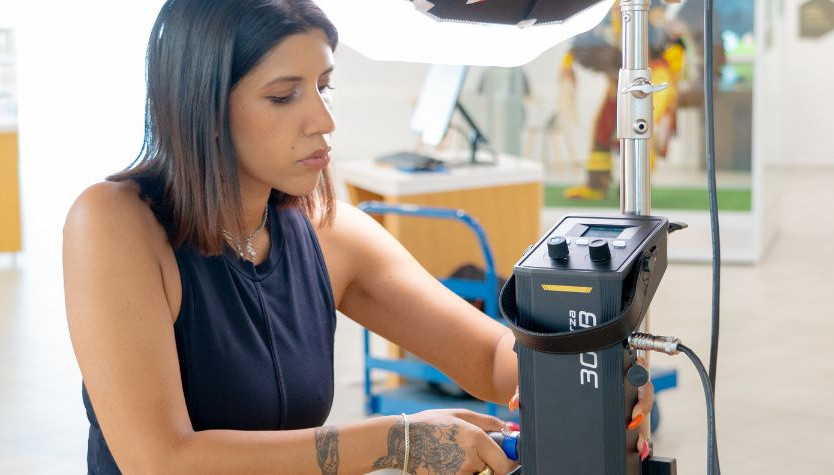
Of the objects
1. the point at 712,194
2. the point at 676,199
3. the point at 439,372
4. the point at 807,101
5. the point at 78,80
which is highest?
the point at 78,80

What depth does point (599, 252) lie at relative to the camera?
3.16 ft

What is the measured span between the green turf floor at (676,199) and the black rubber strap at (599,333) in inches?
201

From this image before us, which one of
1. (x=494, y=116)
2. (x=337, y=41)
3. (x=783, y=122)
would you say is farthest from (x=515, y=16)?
(x=783, y=122)

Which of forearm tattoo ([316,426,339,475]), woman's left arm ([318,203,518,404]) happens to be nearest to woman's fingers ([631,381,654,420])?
forearm tattoo ([316,426,339,475])

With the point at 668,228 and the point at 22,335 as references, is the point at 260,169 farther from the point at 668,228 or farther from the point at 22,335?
the point at 22,335

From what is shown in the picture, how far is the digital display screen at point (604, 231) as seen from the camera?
1.04 metres

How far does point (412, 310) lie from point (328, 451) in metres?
0.37

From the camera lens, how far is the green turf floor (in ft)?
19.9

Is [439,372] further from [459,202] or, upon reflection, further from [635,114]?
[635,114]

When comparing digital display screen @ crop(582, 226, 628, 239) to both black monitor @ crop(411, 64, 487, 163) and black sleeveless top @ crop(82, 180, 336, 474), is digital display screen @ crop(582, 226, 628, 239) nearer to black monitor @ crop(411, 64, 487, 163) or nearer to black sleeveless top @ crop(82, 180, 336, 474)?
black sleeveless top @ crop(82, 180, 336, 474)

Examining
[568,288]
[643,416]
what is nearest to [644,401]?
[643,416]

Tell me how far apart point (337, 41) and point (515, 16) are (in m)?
0.37

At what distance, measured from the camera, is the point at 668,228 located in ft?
3.57

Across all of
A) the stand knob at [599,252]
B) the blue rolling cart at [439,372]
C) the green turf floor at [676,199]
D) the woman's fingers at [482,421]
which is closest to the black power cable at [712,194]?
the stand knob at [599,252]
